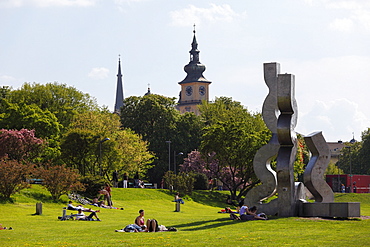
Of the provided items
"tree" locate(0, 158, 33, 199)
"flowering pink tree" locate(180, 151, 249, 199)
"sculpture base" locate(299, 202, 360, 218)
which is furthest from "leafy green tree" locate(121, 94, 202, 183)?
"sculpture base" locate(299, 202, 360, 218)

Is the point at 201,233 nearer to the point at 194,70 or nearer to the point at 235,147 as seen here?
the point at 235,147

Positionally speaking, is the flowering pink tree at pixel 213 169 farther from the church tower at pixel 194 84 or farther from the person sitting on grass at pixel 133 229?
the church tower at pixel 194 84

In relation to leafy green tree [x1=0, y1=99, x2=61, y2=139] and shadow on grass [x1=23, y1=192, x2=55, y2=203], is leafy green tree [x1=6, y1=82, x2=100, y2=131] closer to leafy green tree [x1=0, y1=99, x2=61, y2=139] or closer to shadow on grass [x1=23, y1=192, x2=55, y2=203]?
leafy green tree [x1=0, y1=99, x2=61, y2=139]

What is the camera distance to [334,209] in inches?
1307

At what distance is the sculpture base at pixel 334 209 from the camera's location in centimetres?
3294

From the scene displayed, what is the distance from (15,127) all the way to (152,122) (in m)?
28.5

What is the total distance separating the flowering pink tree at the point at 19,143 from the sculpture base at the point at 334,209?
37.4 metres

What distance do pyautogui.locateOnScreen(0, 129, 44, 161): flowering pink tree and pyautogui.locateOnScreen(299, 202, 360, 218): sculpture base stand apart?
123 feet

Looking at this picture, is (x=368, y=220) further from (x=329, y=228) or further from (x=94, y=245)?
(x=94, y=245)

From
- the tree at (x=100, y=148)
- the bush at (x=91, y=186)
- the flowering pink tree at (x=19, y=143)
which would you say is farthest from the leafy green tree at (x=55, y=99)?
the bush at (x=91, y=186)

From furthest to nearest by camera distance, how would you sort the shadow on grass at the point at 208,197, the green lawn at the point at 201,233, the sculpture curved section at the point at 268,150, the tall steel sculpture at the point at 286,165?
1. the shadow on grass at the point at 208,197
2. the sculpture curved section at the point at 268,150
3. the tall steel sculpture at the point at 286,165
4. the green lawn at the point at 201,233

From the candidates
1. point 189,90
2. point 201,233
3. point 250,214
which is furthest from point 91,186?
point 189,90

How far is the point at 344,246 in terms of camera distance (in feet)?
67.9

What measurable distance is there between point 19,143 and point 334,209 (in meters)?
38.7
